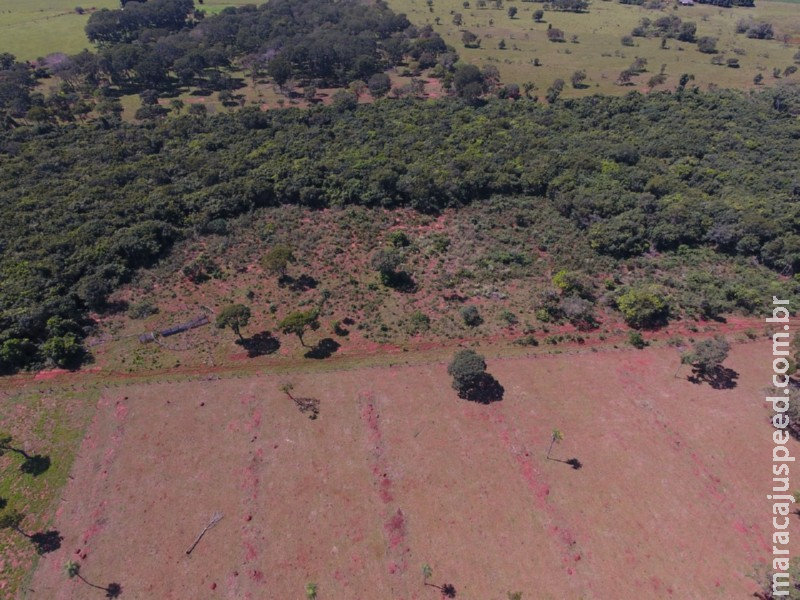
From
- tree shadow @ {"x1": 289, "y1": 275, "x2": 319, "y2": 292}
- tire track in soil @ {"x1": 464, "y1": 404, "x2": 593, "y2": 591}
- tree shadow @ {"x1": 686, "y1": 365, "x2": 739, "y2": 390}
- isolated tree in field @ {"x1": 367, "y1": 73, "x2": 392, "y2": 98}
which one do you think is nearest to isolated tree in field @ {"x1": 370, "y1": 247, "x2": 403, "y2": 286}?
tree shadow @ {"x1": 289, "y1": 275, "x2": 319, "y2": 292}

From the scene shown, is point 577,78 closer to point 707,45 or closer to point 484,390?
point 707,45

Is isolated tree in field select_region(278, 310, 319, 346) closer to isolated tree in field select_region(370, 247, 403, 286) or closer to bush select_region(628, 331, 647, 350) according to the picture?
isolated tree in field select_region(370, 247, 403, 286)

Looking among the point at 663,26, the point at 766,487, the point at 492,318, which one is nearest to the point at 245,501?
the point at 492,318

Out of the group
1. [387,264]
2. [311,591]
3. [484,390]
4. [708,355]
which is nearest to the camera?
[311,591]

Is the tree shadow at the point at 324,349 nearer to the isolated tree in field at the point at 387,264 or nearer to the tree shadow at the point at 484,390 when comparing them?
the isolated tree in field at the point at 387,264

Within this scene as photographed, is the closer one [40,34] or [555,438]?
[555,438]

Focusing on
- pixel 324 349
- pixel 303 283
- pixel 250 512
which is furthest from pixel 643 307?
pixel 250 512

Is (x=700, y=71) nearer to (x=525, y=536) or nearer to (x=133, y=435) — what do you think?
(x=525, y=536)
